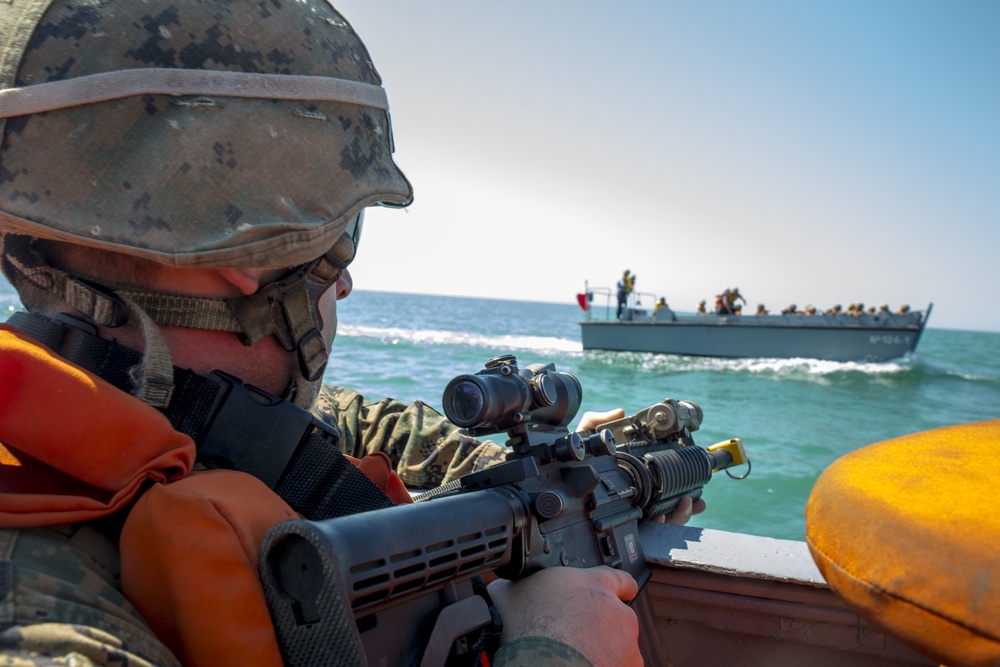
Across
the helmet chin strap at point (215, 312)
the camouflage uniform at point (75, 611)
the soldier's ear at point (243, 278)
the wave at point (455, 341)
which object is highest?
the soldier's ear at point (243, 278)

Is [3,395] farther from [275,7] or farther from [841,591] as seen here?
[841,591]

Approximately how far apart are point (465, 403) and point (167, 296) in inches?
28.1

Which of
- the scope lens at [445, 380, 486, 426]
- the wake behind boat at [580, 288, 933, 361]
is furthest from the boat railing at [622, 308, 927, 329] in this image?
the scope lens at [445, 380, 486, 426]

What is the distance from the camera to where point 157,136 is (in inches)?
49.1

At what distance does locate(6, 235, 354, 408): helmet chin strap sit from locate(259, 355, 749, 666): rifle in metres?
0.38

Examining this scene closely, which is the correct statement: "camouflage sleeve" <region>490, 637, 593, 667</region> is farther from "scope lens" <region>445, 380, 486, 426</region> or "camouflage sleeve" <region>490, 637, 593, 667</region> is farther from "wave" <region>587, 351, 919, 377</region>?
"wave" <region>587, 351, 919, 377</region>

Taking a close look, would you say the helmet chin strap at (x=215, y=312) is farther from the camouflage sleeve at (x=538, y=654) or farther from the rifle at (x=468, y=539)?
the camouflage sleeve at (x=538, y=654)

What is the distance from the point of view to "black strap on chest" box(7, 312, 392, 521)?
1.22 m

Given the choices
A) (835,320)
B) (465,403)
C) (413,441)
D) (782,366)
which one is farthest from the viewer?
(782,366)

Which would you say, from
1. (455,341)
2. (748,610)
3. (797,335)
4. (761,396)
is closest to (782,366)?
(797,335)

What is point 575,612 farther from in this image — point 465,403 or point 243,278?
point 243,278

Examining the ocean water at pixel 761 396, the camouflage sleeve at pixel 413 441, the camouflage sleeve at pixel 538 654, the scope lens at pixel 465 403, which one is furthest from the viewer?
the ocean water at pixel 761 396

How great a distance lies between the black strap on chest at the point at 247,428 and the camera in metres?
1.22

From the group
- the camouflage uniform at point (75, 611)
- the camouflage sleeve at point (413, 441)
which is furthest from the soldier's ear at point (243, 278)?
the camouflage sleeve at point (413, 441)
